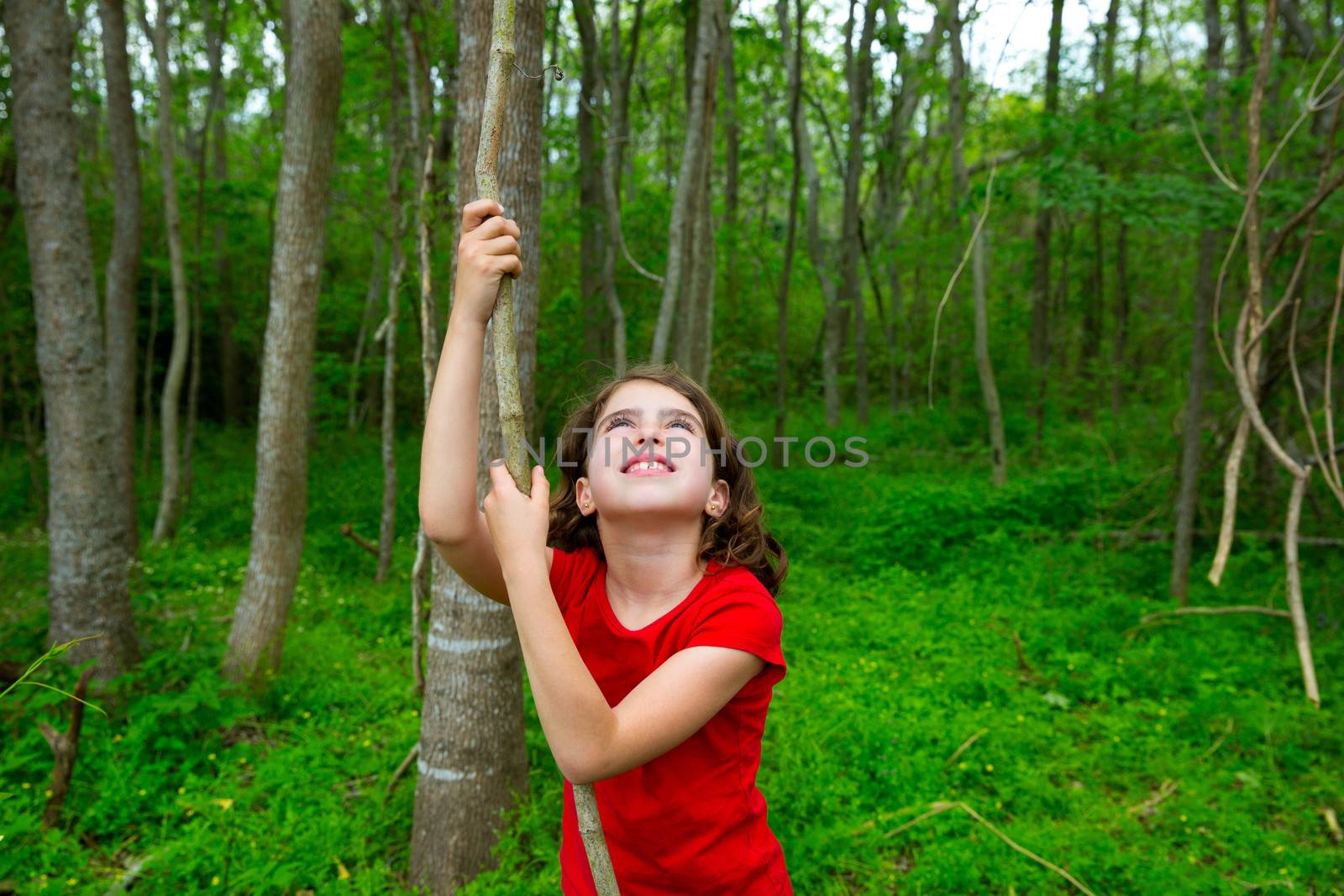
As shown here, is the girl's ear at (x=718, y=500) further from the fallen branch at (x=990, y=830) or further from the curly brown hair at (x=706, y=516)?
the fallen branch at (x=990, y=830)

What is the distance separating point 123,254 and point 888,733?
6940 millimetres

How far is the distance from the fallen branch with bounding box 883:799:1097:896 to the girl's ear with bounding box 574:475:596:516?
2445 millimetres

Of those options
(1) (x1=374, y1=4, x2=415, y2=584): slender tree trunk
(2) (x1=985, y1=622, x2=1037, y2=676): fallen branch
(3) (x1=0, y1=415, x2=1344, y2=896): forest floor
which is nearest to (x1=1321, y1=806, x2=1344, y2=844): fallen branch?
(3) (x1=0, y1=415, x2=1344, y2=896): forest floor

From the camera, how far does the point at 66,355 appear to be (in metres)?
3.85

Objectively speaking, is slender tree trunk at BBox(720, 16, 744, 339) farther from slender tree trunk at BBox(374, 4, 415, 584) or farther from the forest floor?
the forest floor

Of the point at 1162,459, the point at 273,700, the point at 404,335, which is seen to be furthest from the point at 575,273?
the point at 273,700

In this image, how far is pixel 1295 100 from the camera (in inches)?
230

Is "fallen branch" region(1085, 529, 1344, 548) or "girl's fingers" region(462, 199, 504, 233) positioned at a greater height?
"girl's fingers" region(462, 199, 504, 233)

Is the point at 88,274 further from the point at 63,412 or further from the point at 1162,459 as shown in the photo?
the point at 1162,459

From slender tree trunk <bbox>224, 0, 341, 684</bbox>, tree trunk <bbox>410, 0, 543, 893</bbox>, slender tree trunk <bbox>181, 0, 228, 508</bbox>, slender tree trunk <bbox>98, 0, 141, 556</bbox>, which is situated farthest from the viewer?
slender tree trunk <bbox>181, 0, 228, 508</bbox>

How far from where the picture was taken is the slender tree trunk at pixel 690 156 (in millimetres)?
6309

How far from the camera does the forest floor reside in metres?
3.04

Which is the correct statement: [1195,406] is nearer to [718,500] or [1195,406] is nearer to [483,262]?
[718,500]

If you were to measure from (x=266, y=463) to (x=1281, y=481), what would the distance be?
7.53 meters
